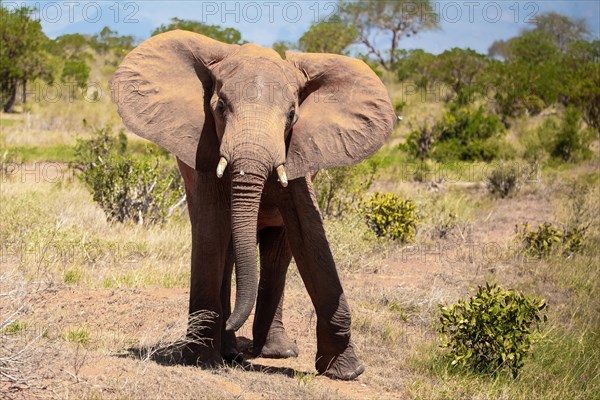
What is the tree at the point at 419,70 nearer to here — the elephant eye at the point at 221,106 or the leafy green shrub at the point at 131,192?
the leafy green shrub at the point at 131,192

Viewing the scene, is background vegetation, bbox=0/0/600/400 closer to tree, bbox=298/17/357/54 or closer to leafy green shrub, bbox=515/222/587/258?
leafy green shrub, bbox=515/222/587/258

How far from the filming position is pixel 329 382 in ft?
20.4

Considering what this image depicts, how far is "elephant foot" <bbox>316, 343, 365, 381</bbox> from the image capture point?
630 cm

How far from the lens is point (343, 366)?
20.7 ft

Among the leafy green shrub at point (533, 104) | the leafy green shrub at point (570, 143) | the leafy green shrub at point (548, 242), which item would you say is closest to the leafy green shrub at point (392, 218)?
the leafy green shrub at point (548, 242)

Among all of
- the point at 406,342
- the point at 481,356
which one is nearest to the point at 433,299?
the point at 406,342

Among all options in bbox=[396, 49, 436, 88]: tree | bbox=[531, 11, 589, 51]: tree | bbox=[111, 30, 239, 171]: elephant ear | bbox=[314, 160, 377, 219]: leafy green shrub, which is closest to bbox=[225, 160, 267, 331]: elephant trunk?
bbox=[111, 30, 239, 171]: elephant ear

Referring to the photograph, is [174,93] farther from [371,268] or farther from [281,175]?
[371,268]

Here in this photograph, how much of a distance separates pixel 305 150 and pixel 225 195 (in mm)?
593

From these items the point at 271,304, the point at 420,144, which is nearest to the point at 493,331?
the point at 271,304

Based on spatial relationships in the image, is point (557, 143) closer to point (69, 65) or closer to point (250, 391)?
point (250, 391)

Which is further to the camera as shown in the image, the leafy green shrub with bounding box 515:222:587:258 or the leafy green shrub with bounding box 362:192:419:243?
the leafy green shrub with bounding box 362:192:419:243

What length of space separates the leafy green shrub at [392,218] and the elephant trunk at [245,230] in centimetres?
645

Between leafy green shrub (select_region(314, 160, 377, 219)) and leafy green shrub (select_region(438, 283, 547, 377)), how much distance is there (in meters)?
5.66
